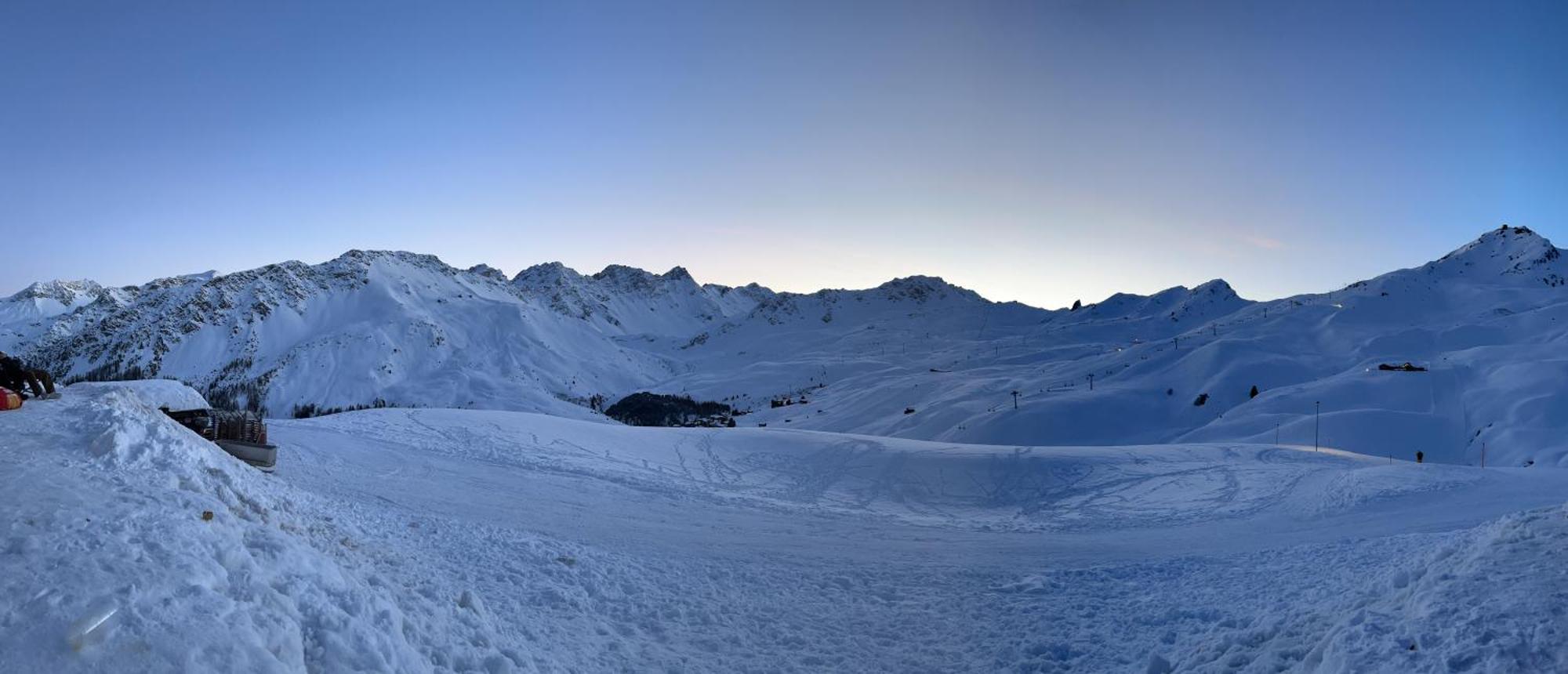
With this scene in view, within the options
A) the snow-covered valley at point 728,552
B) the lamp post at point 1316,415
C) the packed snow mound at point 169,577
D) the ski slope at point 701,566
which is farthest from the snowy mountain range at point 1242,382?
the packed snow mound at point 169,577

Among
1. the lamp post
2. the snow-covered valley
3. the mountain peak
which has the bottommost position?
the lamp post

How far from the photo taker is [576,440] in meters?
29.8

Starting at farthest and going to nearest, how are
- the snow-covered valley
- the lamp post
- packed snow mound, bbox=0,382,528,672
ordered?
the lamp post, the snow-covered valley, packed snow mound, bbox=0,382,528,672

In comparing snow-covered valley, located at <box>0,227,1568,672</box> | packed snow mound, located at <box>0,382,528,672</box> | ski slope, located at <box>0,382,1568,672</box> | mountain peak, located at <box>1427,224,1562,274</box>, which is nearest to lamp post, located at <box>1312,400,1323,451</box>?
snow-covered valley, located at <box>0,227,1568,672</box>

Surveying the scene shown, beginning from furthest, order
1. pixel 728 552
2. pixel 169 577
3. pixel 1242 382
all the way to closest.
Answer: pixel 1242 382 → pixel 728 552 → pixel 169 577

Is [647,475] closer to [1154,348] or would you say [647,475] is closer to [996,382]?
[996,382]

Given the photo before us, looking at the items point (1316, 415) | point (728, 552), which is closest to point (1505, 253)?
point (1316, 415)

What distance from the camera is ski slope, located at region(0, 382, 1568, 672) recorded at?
7023 millimetres

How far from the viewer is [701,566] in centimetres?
1459

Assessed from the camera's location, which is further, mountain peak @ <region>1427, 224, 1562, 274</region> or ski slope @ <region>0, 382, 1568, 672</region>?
mountain peak @ <region>1427, 224, 1562, 274</region>

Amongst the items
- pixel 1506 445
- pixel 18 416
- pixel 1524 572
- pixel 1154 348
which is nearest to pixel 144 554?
pixel 18 416

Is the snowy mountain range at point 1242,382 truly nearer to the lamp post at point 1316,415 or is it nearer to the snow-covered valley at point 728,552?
the lamp post at point 1316,415

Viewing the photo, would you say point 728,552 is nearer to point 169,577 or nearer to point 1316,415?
point 169,577

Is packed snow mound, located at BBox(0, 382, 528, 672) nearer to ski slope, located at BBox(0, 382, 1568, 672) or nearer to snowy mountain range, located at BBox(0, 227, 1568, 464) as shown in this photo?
ski slope, located at BBox(0, 382, 1568, 672)
